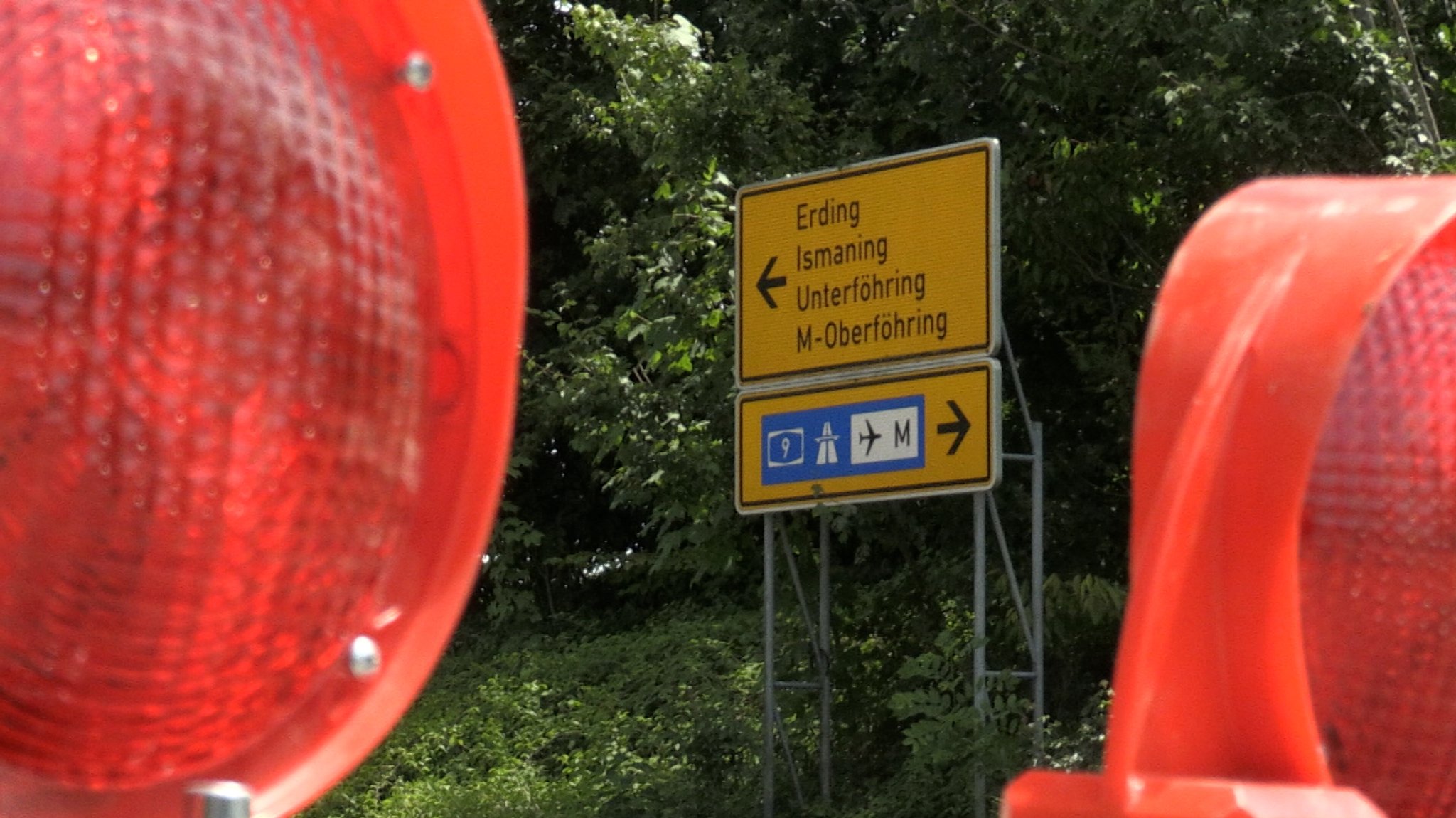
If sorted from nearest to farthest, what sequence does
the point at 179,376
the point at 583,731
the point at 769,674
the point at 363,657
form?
the point at 179,376 < the point at 363,657 < the point at 769,674 < the point at 583,731

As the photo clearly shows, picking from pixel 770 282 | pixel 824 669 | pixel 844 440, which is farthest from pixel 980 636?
pixel 770 282

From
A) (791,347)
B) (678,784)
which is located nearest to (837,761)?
(678,784)

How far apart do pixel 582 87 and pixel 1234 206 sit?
16.0 meters

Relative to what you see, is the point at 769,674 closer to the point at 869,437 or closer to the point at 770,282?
the point at 869,437

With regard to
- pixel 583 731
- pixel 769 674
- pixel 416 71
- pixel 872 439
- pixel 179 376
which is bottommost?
pixel 583 731

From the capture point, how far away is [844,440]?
10258 millimetres

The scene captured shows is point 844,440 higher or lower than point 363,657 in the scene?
higher

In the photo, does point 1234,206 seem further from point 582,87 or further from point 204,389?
point 582,87

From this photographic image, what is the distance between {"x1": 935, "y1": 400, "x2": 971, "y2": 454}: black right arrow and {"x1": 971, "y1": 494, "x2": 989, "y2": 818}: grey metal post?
0.94 feet

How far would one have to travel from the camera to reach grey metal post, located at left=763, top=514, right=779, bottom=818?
11.0 metres

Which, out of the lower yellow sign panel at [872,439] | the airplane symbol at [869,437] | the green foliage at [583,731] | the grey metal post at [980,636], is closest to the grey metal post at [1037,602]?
the grey metal post at [980,636]

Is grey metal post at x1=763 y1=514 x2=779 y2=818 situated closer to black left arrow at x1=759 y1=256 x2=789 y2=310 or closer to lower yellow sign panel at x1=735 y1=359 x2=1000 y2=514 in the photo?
lower yellow sign panel at x1=735 y1=359 x2=1000 y2=514

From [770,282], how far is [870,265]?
64 centimetres

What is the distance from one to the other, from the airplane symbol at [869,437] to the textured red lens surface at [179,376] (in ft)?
30.1
